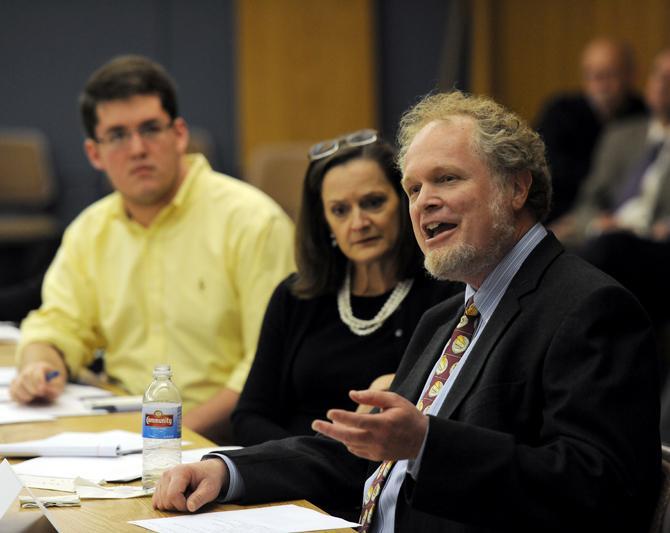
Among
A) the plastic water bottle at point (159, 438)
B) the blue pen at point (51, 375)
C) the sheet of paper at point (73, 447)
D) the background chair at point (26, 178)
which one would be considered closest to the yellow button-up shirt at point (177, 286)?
the blue pen at point (51, 375)

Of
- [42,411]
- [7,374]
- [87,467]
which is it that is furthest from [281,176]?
[87,467]

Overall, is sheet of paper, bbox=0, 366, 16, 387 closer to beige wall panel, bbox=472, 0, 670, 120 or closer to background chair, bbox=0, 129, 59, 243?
background chair, bbox=0, 129, 59, 243

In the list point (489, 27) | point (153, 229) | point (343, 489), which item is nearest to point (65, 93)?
point (489, 27)

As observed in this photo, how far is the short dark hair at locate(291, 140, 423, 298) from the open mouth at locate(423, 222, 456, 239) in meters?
0.73

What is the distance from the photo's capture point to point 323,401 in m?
2.63

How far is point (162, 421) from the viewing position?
1.99 m

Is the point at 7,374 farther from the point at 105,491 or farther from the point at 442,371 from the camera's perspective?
the point at 442,371

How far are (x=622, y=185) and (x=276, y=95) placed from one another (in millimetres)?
3479

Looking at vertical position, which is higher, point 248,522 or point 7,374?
point 248,522

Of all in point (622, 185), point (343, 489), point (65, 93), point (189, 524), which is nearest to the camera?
point (189, 524)

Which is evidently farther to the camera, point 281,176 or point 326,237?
point 281,176

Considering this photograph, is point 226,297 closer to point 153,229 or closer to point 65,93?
point 153,229

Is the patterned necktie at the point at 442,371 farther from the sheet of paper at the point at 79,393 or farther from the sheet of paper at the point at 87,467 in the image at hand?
the sheet of paper at the point at 79,393

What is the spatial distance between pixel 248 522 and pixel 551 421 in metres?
0.53
